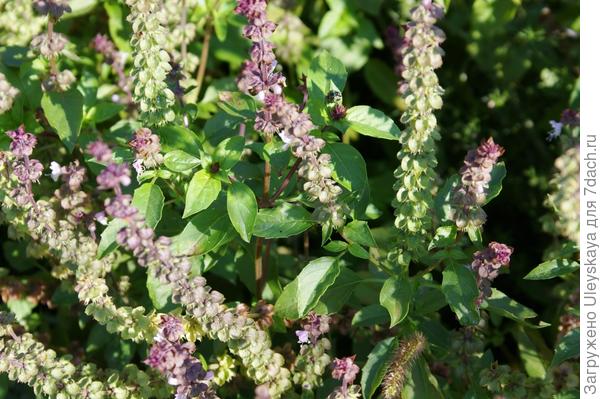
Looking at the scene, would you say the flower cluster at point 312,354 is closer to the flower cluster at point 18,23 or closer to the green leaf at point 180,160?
the green leaf at point 180,160

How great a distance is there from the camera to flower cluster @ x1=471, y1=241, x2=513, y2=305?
6.40 ft

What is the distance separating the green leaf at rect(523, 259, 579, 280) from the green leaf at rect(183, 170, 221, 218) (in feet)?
2.84

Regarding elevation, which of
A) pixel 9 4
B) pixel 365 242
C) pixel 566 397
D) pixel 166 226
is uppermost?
pixel 9 4

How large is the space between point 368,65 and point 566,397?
1853 millimetres

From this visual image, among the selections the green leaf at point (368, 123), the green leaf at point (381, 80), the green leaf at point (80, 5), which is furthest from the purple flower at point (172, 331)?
the green leaf at point (381, 80)

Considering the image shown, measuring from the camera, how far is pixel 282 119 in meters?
1.85

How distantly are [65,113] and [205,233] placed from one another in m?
0.62

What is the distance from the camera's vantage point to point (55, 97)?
97.2 inches

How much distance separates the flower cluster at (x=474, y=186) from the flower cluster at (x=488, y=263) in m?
0.08

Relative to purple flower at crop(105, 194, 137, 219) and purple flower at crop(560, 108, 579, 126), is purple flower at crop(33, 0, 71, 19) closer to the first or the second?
purple flower at crop(105, 194, 137, 219)

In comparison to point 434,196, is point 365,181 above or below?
above

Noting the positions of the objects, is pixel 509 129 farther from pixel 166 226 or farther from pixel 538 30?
pixel 166 226
